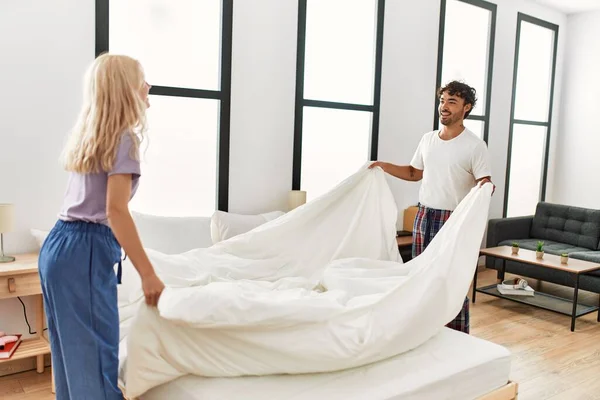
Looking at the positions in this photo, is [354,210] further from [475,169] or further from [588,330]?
[588,330]

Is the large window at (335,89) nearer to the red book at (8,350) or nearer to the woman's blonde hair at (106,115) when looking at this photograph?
the red book at (8,350)

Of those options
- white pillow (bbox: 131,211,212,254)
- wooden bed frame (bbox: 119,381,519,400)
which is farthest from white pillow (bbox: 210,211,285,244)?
wooden bed frame (bbox: 119,381,519,400)

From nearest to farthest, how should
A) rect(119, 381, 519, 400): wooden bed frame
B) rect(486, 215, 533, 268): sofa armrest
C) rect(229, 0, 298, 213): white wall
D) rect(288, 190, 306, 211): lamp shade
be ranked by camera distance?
rect(119, 381, 519, 400): wooden bed frame < rect(229, 0, 298, 213): white wall < rect(288, 190, 306, 211): lamp shade < rect(486, 215, 533, 268): sofa armrest

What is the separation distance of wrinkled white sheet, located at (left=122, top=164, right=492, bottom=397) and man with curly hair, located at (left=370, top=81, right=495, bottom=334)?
0.27 meters

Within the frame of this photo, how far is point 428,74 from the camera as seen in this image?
509 cm

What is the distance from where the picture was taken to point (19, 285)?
8.87 ft

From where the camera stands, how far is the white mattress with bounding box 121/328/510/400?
5.90 feet

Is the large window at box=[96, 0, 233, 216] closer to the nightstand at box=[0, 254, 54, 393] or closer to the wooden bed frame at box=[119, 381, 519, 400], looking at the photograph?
the nightstand at box=[0, 254, 54, 393]

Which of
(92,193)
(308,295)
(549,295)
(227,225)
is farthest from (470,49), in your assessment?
(92,193)

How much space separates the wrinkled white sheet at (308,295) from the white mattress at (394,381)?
36 millimetres

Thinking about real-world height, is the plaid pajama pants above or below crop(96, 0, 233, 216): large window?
below

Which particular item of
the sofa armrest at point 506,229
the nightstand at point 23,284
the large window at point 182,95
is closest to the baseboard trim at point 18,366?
the nightstand at point 23,284

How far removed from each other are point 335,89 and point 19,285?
9.11 feet

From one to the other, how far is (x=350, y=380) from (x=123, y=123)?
3.72 feet
